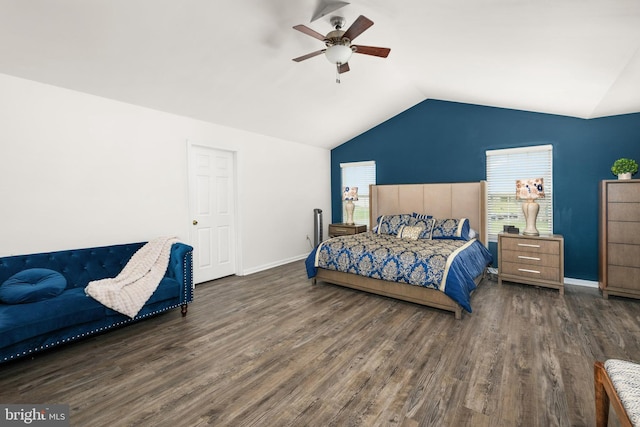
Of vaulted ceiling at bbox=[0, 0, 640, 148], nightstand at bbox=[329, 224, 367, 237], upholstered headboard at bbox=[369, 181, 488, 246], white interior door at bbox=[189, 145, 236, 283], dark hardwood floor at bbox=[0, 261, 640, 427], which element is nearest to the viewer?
dark hardwood floor at bbox=[0, 261, 640, 427]

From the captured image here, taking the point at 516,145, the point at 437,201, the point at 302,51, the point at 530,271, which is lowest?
the point at 530,271

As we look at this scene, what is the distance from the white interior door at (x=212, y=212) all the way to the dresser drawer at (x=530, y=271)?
410cm

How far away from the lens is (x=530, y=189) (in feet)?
13.4

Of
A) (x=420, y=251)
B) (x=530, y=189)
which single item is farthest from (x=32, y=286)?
(x=530, y=189)

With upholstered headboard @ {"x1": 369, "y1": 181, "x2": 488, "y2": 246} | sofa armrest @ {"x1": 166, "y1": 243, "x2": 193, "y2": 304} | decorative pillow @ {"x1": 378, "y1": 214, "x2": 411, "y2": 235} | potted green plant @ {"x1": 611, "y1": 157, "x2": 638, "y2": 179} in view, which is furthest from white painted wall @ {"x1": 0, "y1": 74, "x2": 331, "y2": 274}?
potted green plant @ {"x1": 611, "y1": 157, "x2": 638, "y2": 179}

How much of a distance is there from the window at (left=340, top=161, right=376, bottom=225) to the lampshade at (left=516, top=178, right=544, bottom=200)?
2663mm

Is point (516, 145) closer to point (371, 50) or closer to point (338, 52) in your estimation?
point (371, 50)

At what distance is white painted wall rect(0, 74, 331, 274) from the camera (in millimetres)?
2824

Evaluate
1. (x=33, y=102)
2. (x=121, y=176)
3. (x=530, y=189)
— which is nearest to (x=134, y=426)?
(x=121, y=176)

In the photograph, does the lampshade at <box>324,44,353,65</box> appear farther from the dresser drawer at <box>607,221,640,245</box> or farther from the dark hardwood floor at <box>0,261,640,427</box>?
the dresser drawer at <box>607,221,640,245</box>

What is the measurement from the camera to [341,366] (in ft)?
7.44

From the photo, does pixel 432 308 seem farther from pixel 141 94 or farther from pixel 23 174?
pixel 23 174

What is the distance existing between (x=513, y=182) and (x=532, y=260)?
130cm

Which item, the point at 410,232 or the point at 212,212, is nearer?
the point at 410,232
